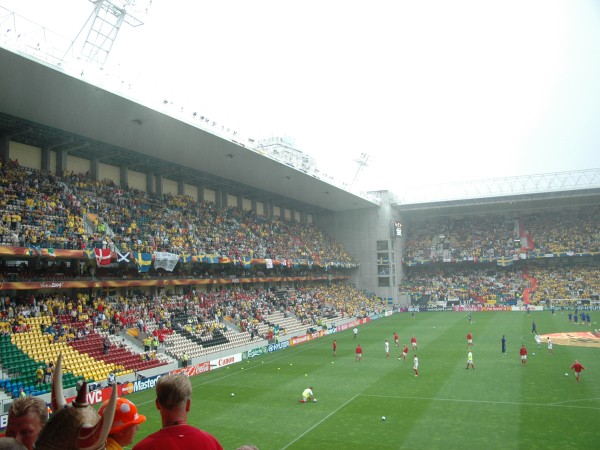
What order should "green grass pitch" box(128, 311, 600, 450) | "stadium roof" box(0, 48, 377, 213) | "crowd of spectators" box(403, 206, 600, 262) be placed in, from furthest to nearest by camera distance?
"crowd of spectators" box(403, 206, 600, 262) < "stadium roof" box(0, 48, 377, 213) < "green grass pitch" box(128, 311, 600, 450)

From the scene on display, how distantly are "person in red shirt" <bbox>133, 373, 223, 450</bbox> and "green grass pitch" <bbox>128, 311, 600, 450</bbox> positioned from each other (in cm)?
1441

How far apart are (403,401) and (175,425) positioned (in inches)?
806

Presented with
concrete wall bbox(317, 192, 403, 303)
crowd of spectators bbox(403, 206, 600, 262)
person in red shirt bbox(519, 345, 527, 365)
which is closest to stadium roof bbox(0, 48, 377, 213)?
concrete wall bbox(317, 192, 403, 303)

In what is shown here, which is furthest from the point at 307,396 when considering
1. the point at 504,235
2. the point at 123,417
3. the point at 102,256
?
the point at 504,235

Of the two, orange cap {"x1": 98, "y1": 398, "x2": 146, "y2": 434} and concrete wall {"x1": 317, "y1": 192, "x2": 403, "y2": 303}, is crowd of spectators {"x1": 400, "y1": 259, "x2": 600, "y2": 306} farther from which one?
orange cap {"x1": 98, "y1": 398, "x2": 146, "y2": 434}

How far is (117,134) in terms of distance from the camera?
116 ft

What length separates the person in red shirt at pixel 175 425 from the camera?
293 centimetres

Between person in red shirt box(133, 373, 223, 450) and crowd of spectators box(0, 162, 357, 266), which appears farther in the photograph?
crowd of spectators box(0, 162, 357, 266)

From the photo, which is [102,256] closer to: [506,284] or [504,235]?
[506,284]

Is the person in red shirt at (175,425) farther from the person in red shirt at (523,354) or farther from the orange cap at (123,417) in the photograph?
the person in red shirt at (523,354)

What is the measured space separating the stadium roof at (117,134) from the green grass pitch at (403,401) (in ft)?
58.1

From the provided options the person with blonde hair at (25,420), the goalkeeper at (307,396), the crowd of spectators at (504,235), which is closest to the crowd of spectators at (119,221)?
the goalkeeper at (307,396)

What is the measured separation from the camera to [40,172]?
3331 cm

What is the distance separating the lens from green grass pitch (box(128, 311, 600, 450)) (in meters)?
16.7
